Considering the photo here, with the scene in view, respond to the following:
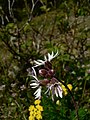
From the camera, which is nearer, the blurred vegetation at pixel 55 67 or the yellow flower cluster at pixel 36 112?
the yellow flower cluster at pixel 36 112

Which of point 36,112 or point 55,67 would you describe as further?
point 55,67

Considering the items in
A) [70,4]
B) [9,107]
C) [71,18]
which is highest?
[70,4]

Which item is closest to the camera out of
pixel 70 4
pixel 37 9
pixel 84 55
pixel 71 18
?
pixel 70 4

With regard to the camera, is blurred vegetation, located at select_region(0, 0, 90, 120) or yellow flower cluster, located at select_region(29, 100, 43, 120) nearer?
yellow flower cluster, located at select_region(29, 100, 43, 120)

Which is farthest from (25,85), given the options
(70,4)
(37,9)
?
(37,9)

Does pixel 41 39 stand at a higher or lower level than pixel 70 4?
lower

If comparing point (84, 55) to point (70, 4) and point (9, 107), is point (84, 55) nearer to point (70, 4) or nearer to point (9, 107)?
point (70, 4)

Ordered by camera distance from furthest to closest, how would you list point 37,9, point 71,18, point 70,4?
point 37,9 → point 71,18 → point 70,4

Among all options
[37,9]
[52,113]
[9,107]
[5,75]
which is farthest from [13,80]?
[37,9]

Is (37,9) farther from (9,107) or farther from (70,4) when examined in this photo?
(9,107)

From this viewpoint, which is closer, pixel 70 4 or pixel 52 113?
pixel 52 113
